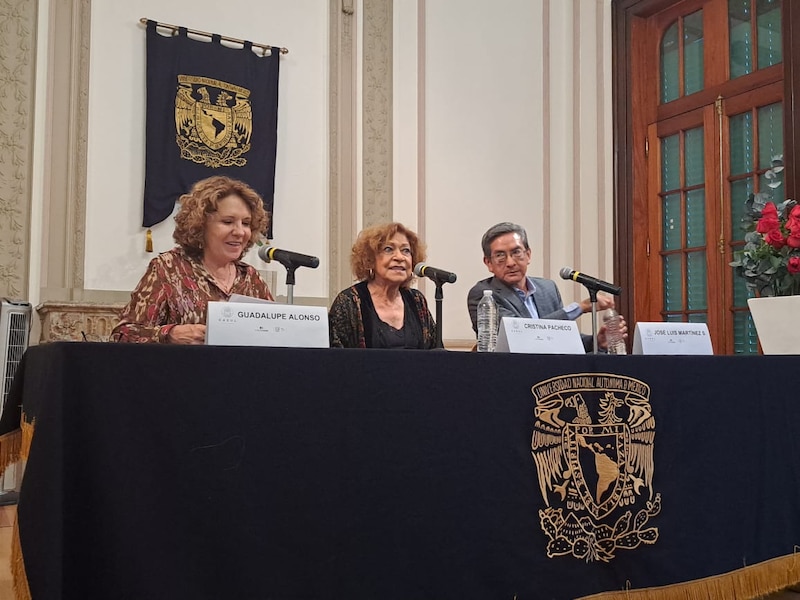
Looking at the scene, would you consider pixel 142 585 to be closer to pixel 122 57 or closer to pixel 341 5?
pixel 122 57

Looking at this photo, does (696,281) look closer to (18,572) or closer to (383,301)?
(383,301)

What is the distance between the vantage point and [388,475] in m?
1.63

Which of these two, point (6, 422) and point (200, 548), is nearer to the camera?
point (200, 548)

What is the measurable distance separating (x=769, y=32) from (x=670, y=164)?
934mm

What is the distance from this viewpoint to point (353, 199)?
15.9ft

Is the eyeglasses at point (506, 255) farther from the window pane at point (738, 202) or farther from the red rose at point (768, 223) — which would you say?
the window pane at point (738, 202)

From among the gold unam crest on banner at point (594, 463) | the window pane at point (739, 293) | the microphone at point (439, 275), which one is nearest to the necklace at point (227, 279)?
the microphone at point (439, 275)

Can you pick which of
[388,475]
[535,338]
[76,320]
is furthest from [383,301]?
[76,320]

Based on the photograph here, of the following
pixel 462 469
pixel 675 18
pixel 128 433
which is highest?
pixel 675 18

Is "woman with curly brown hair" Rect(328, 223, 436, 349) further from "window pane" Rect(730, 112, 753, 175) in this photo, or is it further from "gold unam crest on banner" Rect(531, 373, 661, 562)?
"window pane" Rect(730, 112, 753, 175)

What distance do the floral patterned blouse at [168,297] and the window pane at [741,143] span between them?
128 inches

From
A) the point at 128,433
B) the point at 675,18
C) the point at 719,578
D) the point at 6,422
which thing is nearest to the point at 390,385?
the point at 128,433

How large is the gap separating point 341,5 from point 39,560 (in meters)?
4.17

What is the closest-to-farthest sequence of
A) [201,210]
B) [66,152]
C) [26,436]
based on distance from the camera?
[26,436]
[201,210]
[66,152]
